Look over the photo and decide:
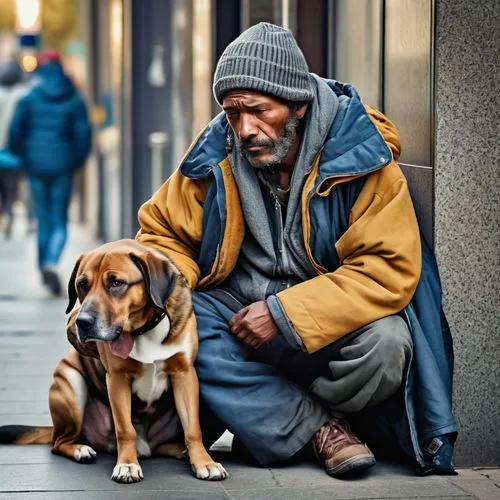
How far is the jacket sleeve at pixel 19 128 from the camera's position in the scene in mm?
12742

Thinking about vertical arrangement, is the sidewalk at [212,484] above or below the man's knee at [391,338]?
below

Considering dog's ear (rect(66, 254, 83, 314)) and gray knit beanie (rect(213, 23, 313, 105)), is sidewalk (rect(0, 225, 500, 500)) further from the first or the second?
gray knit beanie (rect(213, 23, 313, 105))

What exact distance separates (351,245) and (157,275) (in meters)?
0.77

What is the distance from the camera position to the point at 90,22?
2053cm

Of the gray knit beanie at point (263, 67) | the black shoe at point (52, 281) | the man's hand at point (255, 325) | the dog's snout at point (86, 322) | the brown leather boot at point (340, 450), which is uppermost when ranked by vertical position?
the gray knit beanie at point (263, 67)

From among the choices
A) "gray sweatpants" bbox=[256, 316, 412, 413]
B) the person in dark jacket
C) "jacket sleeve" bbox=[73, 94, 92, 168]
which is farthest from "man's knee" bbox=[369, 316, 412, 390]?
"jacket sleeve" bbox=[73, 94, 92, 168]

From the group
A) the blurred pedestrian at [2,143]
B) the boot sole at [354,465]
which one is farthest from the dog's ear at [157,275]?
the blurred pedestrian at [2,143]

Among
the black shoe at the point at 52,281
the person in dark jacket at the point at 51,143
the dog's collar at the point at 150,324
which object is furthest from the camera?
the person in dark jacket at the point at 51,143

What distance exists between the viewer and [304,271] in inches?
221

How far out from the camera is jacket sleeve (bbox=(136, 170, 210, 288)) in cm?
571

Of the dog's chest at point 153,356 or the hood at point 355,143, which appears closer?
the dog's chest at point 153,356

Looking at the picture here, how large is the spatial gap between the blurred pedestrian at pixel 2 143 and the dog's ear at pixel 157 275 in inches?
468

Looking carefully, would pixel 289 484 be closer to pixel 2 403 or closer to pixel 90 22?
pixel 2 403

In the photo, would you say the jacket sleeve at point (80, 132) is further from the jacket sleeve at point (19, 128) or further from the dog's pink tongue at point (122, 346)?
the dog's pink tongue at point (122, 346)
